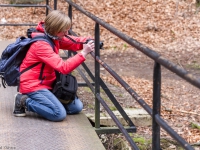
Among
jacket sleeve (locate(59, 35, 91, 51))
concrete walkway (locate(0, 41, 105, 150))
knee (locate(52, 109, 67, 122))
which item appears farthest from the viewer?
jacket sleeve (locate(59, 35, 91, 51))

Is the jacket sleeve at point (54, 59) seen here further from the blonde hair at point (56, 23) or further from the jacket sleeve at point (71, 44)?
the jacket sleeve at point (71, 44)

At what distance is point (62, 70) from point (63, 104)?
0.61 meters

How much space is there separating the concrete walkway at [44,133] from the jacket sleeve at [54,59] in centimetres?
54

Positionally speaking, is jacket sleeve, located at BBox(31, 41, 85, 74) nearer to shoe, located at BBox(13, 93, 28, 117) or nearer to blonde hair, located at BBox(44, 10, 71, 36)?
blonde hair, located at BBox(44, 10, 71, 36)

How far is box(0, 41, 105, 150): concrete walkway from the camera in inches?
154

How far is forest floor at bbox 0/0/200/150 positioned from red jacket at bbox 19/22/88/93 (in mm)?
1345

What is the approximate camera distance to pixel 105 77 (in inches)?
350

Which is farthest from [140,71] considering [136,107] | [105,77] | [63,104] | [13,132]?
[13,132]

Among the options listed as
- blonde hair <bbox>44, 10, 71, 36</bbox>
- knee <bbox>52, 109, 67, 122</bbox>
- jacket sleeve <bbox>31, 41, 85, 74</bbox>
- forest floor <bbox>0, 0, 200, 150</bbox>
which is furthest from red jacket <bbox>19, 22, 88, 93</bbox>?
forest floor <bbox>0, 0, 200, 150</bbox>

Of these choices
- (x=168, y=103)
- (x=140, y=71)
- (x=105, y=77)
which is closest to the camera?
(x=168, y=103)

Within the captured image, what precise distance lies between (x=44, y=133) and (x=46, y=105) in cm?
42

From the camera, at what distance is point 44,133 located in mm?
4195

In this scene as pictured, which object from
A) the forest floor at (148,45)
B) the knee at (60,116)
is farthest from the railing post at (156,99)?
the forest floor at (148,45)

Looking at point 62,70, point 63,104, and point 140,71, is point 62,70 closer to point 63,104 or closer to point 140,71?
point 63,104
